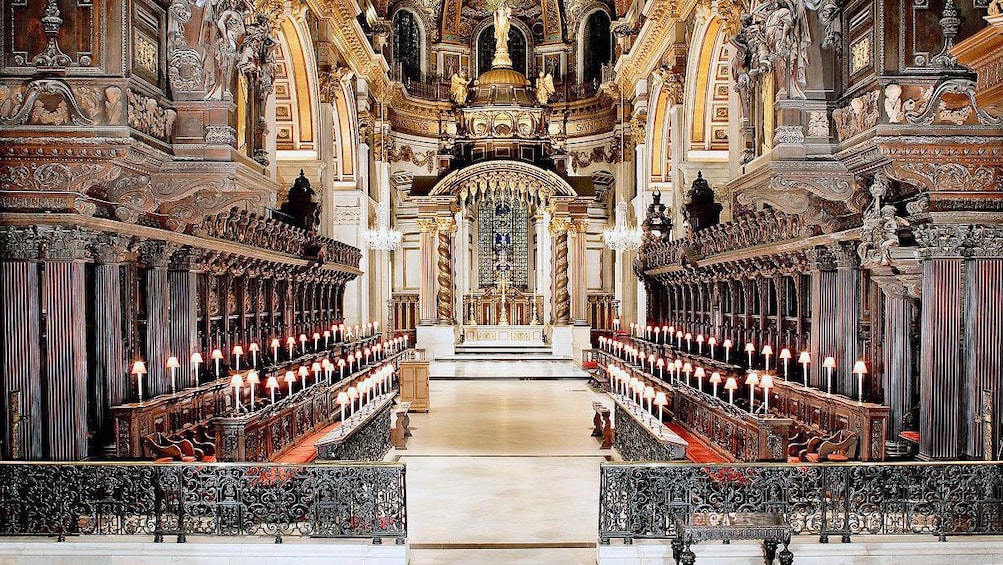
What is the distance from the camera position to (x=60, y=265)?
9.16 metres

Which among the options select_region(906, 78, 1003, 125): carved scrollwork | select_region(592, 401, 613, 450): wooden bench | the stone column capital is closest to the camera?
select_region(906, 78, 1003, 125): carved scrollwork

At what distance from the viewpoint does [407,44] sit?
36.5m

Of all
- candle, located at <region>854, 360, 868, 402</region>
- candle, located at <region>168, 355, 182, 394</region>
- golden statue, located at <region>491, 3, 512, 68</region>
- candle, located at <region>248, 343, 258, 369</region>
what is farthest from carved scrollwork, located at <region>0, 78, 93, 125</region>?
golden statue, located at <region>491, 3, 512, 68</region>

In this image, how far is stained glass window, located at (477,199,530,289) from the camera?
121ft

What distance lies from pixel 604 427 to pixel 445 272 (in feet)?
52.8

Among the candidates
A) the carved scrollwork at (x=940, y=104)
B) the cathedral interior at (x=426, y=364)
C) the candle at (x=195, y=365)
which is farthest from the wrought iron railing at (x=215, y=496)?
the carved scrollwork at (x=940, y=104)

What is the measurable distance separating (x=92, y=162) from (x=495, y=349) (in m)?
22.4

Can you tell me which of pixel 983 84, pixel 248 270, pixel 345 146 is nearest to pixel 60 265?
pixel 248 270

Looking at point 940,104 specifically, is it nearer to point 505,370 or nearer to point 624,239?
point 624,239

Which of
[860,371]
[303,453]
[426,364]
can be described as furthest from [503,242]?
[860,371]

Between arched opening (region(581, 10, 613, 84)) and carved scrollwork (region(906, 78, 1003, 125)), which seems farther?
arched opening (region(581, 10, 613, 84))

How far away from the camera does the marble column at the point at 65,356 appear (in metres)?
Answer: 9.17

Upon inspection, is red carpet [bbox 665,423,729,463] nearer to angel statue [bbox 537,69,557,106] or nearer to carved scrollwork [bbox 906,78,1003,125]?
carved scrollwork [bbox 906,78,1003,125]

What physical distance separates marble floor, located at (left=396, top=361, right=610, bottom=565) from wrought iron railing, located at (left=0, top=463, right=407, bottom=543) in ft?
4.17
